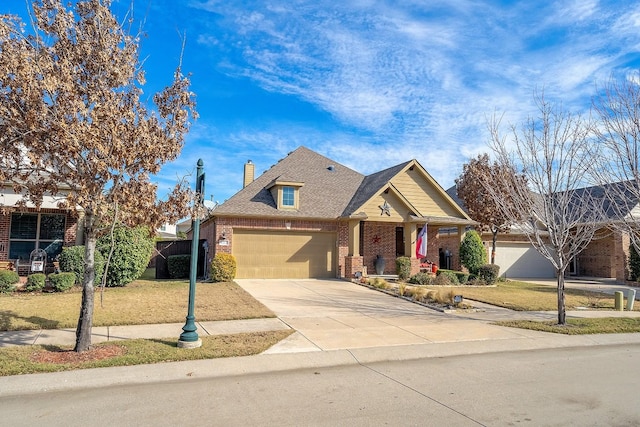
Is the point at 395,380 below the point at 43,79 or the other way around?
below

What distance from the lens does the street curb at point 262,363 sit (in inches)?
243

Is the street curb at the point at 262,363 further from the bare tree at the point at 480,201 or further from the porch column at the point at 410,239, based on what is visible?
the bare tree at the point at 480,201

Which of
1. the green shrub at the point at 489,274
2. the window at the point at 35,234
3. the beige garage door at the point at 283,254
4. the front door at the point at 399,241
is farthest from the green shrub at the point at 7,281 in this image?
the green shrub at the point at 489,274

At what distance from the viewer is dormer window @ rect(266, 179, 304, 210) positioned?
20.7 metres

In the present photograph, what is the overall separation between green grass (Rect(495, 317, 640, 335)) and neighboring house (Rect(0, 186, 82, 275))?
591 inches

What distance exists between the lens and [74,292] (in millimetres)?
14102

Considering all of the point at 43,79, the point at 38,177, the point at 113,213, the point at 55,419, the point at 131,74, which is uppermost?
the point at 131,74

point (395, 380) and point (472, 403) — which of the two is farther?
point (395, 380)

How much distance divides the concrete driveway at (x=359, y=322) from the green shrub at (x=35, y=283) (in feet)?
21.4

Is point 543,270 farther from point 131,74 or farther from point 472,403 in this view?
point 131,74

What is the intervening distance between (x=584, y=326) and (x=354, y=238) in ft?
37.1

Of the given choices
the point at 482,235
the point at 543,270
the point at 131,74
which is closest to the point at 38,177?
the point at 131,74

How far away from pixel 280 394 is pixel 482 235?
76.5 ft

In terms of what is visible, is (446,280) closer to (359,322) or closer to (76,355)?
(359,322)
